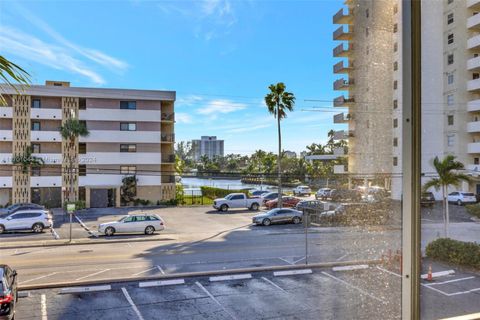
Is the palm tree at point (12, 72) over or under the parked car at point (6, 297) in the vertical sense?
over

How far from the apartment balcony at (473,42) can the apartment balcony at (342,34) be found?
0.34 metres

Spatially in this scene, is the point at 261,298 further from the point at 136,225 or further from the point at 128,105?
the point at 128,105

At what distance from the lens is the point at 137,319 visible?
2006mm

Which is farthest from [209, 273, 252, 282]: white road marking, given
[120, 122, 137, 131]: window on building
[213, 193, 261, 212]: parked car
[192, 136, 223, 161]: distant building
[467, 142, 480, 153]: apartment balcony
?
[120, 122, 137, 131]: window on building

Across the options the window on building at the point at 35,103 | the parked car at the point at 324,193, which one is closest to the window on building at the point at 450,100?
the parked car at the point at 324,193

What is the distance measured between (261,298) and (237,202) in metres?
9.11

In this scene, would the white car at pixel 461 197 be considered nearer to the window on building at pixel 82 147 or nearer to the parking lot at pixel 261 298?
the parking lot at pixel 261 298

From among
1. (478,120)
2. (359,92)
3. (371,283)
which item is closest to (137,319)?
(371,283)

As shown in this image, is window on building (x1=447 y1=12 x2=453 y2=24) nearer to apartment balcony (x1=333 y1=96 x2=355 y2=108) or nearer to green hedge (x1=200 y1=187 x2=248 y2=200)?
apartment balcony (x1=333 y1=96 x2=355 y2=108)

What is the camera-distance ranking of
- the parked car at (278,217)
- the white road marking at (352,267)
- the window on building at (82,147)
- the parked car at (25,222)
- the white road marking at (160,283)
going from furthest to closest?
the window on building at (82,147)
the parked car at (278,217)
the parked car at (25,222)
the white road marking at (160,283)
the white road marking at (352,267)

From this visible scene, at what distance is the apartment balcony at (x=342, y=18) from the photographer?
41.0 inches

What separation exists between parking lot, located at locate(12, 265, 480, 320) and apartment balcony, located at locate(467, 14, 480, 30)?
703 millimetres

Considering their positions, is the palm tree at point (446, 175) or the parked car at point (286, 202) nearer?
the palm tree at point (446, 175)

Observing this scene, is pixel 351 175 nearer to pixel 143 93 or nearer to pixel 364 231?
pixel 364 231
